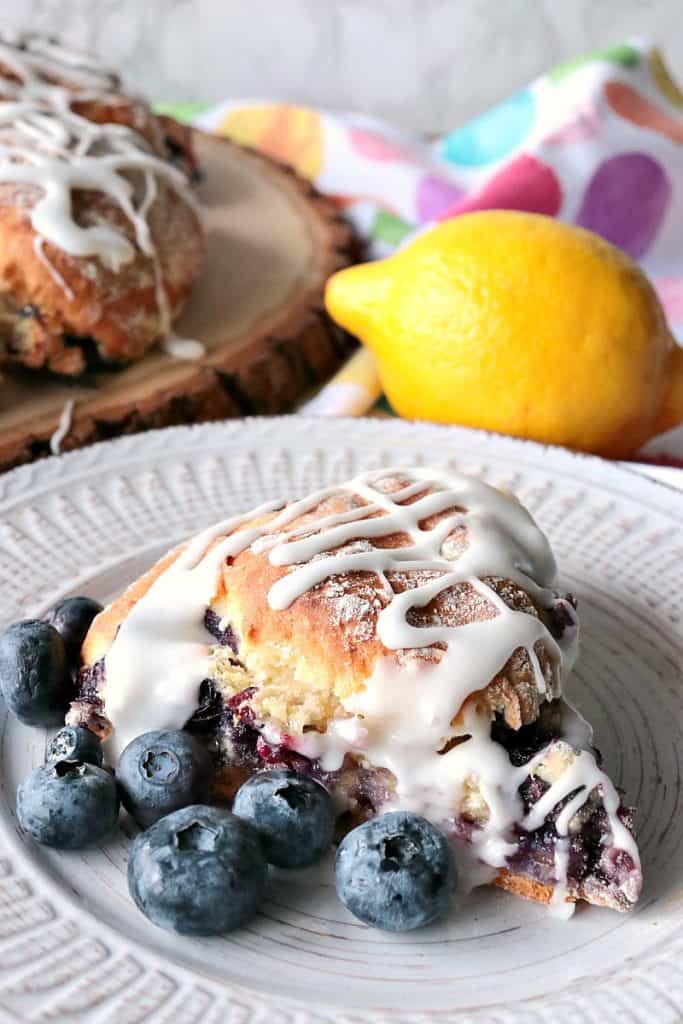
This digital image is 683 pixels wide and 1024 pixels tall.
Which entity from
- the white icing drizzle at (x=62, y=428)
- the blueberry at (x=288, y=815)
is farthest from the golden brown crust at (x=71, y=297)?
the blueberry at (x=288, y=815)

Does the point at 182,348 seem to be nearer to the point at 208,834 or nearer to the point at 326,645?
the point at 326,645

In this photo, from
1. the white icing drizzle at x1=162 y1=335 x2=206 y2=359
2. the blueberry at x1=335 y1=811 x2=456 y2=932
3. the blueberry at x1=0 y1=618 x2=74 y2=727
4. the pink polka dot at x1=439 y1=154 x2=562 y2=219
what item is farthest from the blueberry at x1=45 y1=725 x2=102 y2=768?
the pink polka dot at x1=439 y1=154 x2=562 y2=219

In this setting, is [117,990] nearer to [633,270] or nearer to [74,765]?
[74,765]

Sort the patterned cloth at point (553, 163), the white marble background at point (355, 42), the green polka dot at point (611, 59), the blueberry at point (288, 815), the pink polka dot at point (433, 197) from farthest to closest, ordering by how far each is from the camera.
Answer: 1. the white marble background at point (355, 42)
2. the green polka dot at point (611, 59)
3. the pink polka dot at point (433, 197)
4. the patterned cloth at point (553, 163)
5. the blueberry at point (288, 815)

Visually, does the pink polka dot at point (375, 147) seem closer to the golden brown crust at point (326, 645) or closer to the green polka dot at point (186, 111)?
the green polka dot at point (186, 111)

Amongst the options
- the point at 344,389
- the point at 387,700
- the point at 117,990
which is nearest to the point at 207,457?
the point at 344,389
